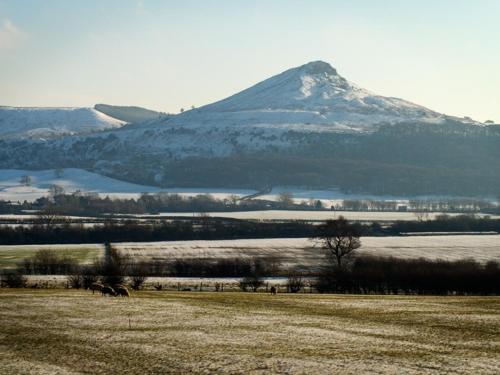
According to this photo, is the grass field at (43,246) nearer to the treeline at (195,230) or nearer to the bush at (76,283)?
the treeline at (195,230)

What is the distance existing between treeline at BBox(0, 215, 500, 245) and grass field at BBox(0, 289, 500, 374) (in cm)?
10842

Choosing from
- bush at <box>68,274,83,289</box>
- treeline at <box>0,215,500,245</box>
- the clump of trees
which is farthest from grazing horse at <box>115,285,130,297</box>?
treeline at <box>0,215,500,245</box>

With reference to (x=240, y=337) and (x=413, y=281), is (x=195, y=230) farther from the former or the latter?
(x=240, y=337)

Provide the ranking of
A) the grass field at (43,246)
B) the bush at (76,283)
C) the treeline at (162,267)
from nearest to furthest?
1. the bush at (76,283)
2. the treeline at (162,267)
3. the grass field at (43,246)

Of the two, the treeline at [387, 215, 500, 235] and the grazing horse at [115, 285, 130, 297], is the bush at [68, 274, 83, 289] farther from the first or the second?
the treeline at [387, 215, 500, 235]

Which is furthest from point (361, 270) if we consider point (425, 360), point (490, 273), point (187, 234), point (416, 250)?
point (187, 234)

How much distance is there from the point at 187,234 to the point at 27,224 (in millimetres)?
41223

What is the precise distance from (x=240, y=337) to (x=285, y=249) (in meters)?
101

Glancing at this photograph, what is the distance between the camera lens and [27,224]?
579 ft

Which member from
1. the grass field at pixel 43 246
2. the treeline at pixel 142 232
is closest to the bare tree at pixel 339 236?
the grass field at pixel 43 246

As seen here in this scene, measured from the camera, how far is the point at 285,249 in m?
132

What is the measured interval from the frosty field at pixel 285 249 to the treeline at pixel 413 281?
76.2 ft

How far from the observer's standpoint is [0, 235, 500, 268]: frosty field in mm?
117125

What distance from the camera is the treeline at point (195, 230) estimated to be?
15100 cm
